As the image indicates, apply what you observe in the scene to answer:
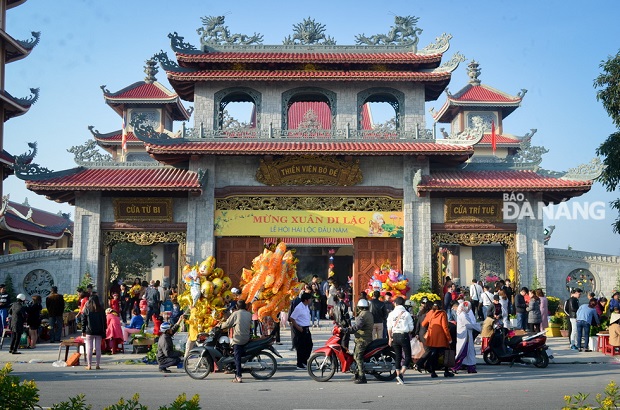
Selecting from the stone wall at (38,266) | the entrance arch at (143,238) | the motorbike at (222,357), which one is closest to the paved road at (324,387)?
the motorbike at (222,357)

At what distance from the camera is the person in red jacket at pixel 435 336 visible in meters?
11.8

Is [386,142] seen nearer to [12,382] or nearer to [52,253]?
[52,253]

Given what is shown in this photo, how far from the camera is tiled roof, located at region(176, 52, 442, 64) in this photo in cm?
2272

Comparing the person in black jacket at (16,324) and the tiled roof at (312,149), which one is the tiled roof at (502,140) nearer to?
the tiled roof at (312,149)

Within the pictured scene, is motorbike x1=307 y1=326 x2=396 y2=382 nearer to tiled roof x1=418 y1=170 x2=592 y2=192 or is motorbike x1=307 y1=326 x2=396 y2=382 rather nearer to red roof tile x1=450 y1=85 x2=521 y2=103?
tiled roof x1=418 y1=170 x2=592 y2=192

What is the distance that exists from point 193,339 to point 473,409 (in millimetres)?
6160

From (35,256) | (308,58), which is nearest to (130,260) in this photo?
Result: (35,256)

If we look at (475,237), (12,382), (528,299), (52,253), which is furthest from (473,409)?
(52,253)

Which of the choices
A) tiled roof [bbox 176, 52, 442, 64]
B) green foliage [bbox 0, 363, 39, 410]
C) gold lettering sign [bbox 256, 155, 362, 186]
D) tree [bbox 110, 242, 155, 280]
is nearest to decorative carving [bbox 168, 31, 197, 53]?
tiled roof [bbox 176, 52, 442, 64]

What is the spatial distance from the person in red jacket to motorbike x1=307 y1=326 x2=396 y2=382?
2.60ft

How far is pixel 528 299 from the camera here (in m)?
18.4

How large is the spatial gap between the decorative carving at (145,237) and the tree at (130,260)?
1318cm

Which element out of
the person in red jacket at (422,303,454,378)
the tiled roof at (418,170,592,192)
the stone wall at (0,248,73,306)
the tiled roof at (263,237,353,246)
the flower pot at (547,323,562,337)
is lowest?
the flower pot at (547,323,562,337)

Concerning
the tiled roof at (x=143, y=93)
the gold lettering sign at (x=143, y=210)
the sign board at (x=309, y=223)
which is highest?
the tiled roof at (x=143, y=93)
